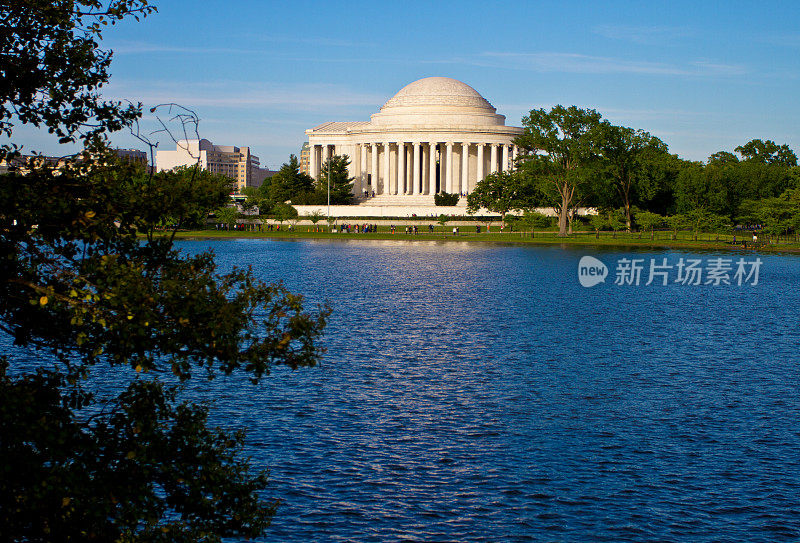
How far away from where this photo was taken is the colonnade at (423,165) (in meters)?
152

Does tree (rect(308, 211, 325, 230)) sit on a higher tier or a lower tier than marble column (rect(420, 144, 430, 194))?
lower

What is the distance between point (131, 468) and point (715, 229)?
3960 inches

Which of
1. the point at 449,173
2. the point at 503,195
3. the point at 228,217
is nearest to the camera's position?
the point at 228,217

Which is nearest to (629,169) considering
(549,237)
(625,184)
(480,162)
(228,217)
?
(625,184)

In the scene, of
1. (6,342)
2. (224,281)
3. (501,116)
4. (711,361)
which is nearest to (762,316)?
(711,361)

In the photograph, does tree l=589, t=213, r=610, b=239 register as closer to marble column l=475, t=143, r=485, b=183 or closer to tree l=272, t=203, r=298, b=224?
marble column l=475, t=143, r=485, b=183

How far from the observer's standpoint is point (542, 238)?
350 feet

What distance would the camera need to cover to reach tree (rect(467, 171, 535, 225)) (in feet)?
395

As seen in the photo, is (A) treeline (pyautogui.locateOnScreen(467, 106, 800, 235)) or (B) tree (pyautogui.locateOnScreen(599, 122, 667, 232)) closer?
(A) treeline (pyautogui.locateOnScreen(467, 106, 800, 235))

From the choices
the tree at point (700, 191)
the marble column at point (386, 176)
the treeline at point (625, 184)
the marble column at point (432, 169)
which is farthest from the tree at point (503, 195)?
the marble column at point (386, 176)

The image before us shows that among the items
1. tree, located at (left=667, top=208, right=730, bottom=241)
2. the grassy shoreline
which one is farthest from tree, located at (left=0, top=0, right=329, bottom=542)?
tree, located at (left=667, top=208, right=730, bottom=241)

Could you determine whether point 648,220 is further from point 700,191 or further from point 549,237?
point 700,191

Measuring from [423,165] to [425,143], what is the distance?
5869 mm

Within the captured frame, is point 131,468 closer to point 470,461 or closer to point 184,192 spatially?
point 184,192
